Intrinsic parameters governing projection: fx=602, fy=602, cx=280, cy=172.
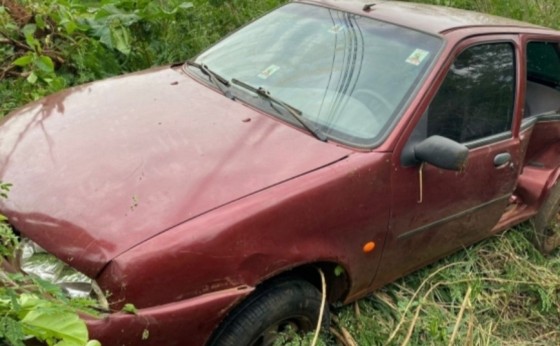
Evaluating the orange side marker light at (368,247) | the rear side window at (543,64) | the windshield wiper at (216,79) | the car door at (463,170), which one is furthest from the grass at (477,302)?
the windshield wiper at (216,79)

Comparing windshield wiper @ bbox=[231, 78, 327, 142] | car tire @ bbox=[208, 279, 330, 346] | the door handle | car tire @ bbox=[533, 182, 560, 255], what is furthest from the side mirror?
car tire @ bbox=[533, 182, 560, 255]

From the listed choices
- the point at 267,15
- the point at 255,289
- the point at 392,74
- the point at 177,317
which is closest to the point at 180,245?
the point at 177,317

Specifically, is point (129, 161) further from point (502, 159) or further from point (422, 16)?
point (502, 159)

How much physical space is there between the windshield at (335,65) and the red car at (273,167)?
1 centimetres

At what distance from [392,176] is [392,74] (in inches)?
22.2

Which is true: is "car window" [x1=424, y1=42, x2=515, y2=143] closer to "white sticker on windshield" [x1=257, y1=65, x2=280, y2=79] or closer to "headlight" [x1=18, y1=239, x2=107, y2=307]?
"white sticker on windshield" [x1=257, y1=65, x2=280, y2=79]

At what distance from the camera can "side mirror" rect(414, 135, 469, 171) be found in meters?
2.58

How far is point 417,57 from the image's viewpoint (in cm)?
297

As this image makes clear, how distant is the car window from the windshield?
0.18 metres

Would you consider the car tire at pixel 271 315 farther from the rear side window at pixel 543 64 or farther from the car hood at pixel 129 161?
the rear side window at pixel 543 64

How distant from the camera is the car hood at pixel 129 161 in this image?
218 cm

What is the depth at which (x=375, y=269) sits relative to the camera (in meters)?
2.85

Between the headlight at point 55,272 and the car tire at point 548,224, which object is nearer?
the headlight at point 55,272

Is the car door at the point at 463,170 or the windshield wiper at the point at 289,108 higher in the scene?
the windshield wiper at the point at 289,108
